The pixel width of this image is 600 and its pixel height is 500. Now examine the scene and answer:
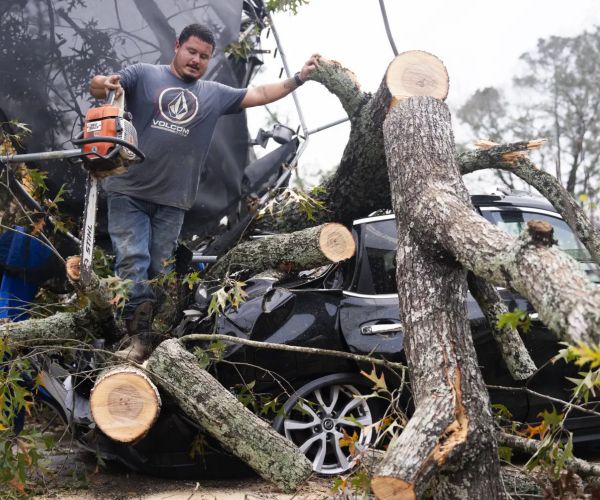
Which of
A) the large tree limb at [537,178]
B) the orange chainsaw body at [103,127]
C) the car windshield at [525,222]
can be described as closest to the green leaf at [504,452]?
the large tree limb at [537,178]

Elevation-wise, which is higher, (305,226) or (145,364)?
(305,226)

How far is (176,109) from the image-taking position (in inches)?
208

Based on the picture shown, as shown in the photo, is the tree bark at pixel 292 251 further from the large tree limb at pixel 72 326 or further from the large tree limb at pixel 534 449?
the large tree limb at pixel 534 449

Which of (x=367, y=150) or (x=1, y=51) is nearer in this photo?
(x=367, y=150)

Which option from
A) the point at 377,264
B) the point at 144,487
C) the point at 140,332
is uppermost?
the point at 377,264

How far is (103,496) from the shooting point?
4.53 metres

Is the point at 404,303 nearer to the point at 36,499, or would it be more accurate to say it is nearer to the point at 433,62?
the point at 433,62

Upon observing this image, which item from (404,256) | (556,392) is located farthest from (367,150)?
(556,392)

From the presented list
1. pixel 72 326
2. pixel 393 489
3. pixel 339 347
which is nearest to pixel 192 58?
pixel 72 326

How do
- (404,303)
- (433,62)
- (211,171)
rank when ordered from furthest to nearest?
(211,171) → (433,62) → (404,303)

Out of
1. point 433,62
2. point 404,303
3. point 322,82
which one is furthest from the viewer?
point 322,82

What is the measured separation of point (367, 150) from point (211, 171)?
174cm

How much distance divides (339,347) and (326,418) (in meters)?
0.43

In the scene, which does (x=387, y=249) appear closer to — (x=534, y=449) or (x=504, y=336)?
(x=504, y=336)
